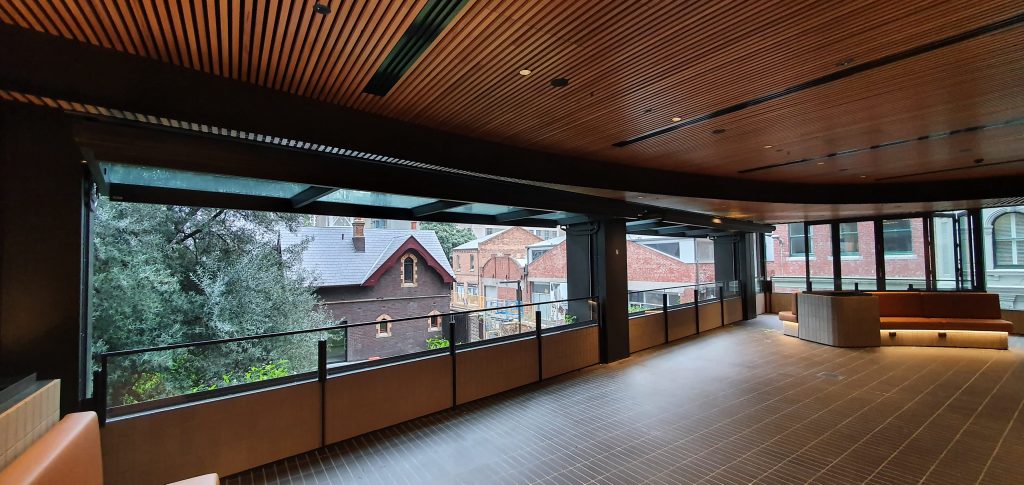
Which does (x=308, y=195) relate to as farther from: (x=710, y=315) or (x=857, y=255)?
(x=857, y=255)

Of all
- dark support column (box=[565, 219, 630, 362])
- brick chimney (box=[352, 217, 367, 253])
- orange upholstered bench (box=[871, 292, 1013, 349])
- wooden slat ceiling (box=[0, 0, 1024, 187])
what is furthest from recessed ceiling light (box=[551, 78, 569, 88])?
orange upholstered bench (box=[871, 292, 1013, 349])

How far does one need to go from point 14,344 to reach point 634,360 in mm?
7392

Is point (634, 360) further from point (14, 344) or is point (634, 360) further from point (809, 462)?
point (14, 344)

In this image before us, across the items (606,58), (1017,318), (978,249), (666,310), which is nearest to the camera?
(606,58)

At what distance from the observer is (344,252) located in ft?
35.5

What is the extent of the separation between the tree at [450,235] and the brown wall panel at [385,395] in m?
13.5

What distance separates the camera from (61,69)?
2.24 meters

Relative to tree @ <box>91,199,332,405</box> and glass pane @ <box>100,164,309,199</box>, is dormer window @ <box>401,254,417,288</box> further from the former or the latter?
glass pane @ <box>100,164,309,199</box>

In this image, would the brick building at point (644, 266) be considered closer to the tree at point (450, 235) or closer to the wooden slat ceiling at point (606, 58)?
the tree at point (450, 235)

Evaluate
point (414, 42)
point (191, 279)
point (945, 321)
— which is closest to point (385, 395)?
point (414, 42)

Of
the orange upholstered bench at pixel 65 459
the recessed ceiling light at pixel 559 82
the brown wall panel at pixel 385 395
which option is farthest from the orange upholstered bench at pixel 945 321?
the orange upholstered bench at pixel 65 459

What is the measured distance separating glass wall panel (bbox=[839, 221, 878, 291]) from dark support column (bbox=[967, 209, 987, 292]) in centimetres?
179

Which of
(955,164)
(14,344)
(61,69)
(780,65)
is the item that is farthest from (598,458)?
(955,164)

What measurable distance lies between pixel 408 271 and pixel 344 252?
1.76 metres
